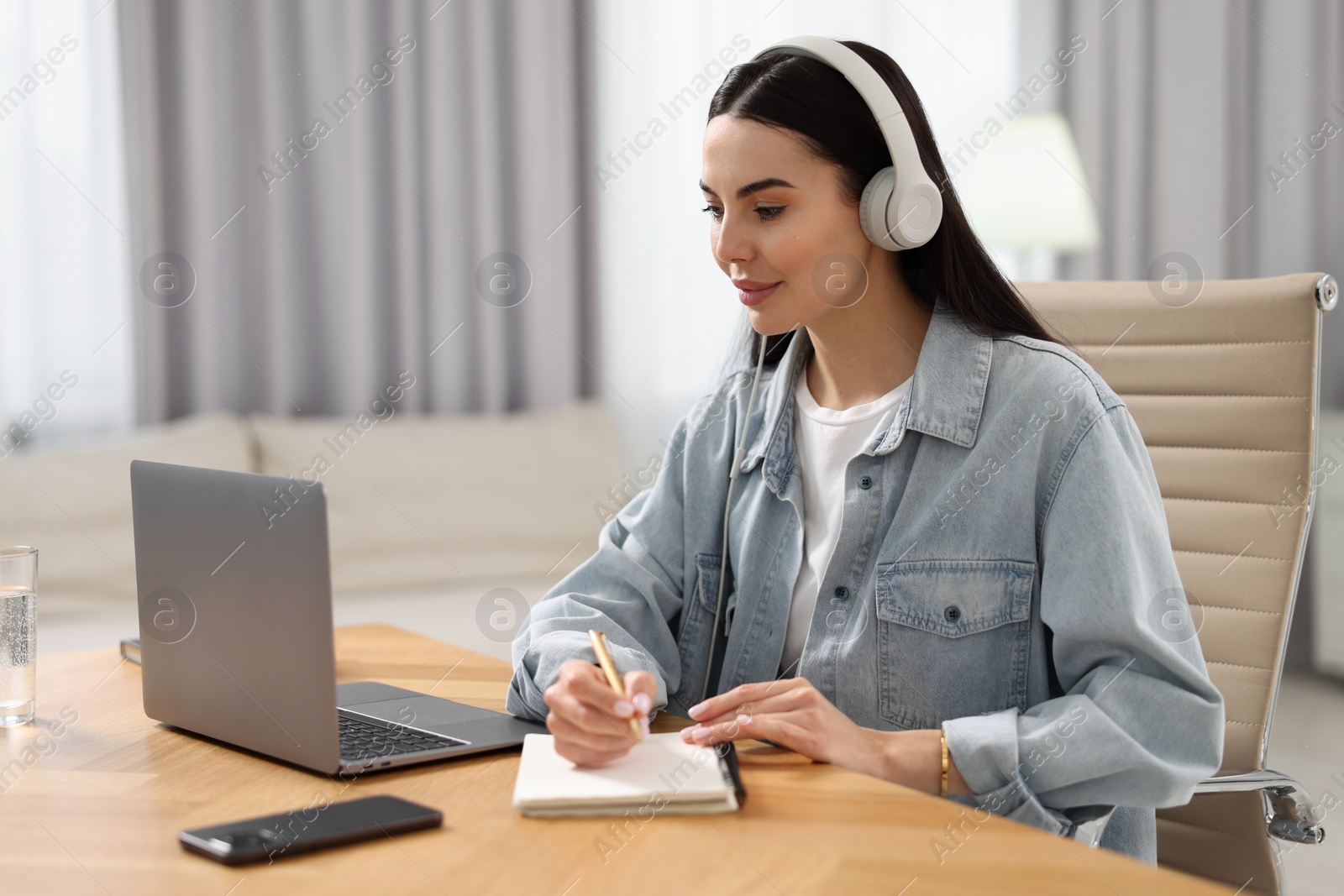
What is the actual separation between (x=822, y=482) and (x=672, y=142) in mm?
2060

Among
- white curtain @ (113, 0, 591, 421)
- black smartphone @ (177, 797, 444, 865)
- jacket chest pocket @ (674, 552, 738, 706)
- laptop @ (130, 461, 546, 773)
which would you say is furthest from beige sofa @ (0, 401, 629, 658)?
black smartphone @ (177, 797, 444, 865)

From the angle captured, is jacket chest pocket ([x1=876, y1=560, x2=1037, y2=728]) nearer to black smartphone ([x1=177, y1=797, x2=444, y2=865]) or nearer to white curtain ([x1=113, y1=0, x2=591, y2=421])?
black smartphone ([x1=177, y1=797, x2=444, y2=865])

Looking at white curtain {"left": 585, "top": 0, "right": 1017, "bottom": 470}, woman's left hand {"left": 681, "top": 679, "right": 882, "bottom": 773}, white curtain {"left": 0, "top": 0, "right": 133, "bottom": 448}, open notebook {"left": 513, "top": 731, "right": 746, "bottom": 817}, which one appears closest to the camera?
open notebook {"left": 513, "top": 731, "right": 746, "bottom": 817}

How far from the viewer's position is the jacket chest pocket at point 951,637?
1085 mm

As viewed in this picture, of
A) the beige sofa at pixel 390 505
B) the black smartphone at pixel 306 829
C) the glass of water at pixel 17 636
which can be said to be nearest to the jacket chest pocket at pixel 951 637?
the black smartphone at pixel 306 829

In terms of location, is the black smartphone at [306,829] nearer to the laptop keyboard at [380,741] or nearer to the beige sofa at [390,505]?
the laptop keyboard at [380,741]

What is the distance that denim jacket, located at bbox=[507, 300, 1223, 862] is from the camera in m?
0.95

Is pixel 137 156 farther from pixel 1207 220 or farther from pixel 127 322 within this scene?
pixel 1207 220

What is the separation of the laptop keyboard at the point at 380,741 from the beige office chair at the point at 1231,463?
791 mm

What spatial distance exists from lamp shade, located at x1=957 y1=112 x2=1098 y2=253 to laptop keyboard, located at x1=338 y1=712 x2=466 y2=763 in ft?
7.45

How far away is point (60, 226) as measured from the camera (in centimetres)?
254

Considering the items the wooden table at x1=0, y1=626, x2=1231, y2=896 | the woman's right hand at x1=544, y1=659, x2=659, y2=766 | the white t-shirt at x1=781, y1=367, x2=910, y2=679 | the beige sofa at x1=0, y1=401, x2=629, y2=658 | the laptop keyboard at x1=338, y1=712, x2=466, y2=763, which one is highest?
the white t-shirt at x1=781, y1=367, x2=910, y2=679

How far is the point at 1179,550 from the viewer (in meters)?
1.44

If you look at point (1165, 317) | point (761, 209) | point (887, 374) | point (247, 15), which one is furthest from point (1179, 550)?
point (247, 15)
